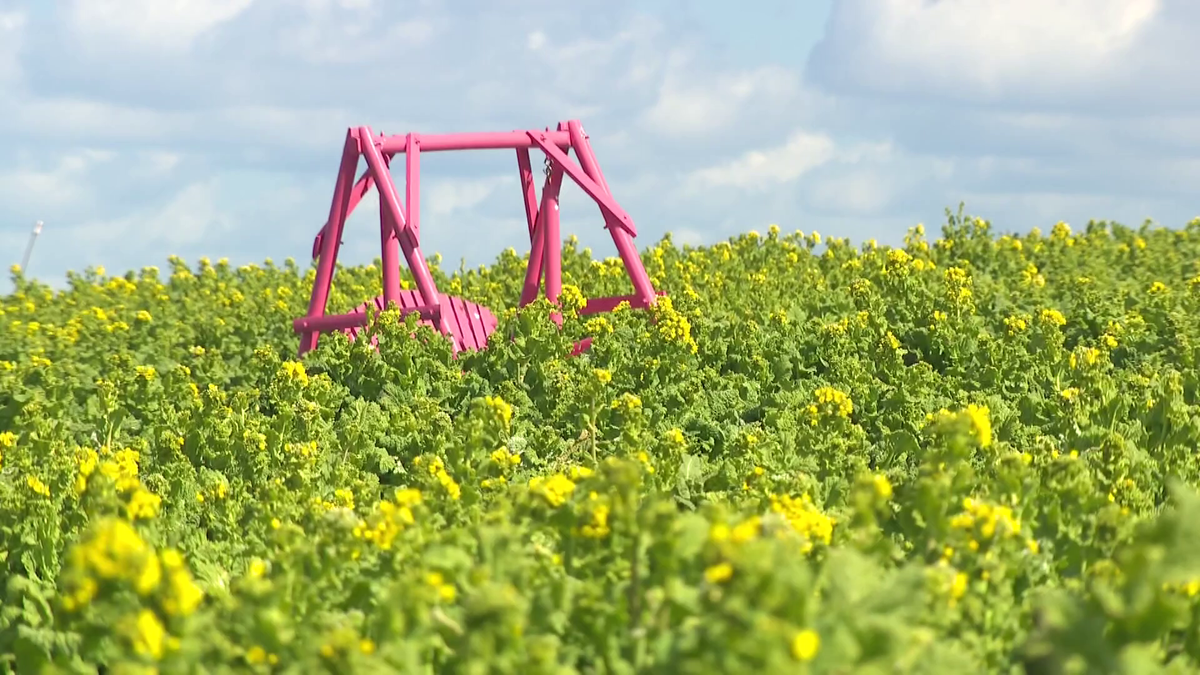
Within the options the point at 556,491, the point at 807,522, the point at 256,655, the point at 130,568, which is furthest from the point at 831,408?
the point at 130,568

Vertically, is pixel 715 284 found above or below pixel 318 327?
above

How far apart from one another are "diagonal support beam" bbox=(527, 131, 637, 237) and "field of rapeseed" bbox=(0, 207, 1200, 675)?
49.9 inches

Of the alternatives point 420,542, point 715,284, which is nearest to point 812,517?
point 420,542

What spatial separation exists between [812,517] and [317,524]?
5.34 ft

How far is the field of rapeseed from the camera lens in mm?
3592

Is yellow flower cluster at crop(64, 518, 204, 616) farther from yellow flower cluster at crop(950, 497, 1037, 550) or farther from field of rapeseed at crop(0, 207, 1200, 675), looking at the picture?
yellow flower cluster at crop(950, 497, 1037, 550)

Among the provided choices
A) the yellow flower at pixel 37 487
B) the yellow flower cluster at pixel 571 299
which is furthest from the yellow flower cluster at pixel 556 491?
the yellow flower cluster at pixel 571 299

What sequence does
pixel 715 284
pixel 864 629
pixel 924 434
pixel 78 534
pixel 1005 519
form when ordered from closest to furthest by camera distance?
pixel 864 629
pixel 1005 519
pixel 78 534
pixel 924 434
pixel 715 284

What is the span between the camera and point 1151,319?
12438 millimetres

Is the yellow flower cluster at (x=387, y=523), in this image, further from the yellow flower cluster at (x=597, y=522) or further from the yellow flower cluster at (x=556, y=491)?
the yellow flower cluster at (x=597, y=522)

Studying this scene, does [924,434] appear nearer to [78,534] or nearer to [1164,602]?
[78,534]

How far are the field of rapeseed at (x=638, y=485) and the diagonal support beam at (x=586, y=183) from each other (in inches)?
49.9

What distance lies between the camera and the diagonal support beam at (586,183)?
1316 centimetres

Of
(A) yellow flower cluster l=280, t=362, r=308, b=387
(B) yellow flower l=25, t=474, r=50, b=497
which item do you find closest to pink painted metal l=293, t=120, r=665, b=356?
(A) yellow flower cluster l=280, t=362, r=308, b=387
